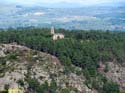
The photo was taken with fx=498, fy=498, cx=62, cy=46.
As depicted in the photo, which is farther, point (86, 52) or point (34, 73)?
point (86, 52)

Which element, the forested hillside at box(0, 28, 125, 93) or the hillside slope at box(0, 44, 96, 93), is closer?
the hillside slope at box(0, 44, 96, 93)

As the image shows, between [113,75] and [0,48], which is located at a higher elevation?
[0,48]

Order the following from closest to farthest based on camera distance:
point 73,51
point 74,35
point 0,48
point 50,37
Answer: point 0,48
point 73,51
point 50,37
point 74,35

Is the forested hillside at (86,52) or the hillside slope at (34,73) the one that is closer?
the hillside slope at (34,73)

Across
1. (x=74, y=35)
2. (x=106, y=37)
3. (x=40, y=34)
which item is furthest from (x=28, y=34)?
(x=106, y=37)

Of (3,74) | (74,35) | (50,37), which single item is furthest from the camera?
(74,35)

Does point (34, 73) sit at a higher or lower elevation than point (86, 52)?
higher

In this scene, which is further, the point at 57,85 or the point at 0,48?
the point at 0,48

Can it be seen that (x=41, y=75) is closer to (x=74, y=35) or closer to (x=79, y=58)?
(x=79, y=58)
